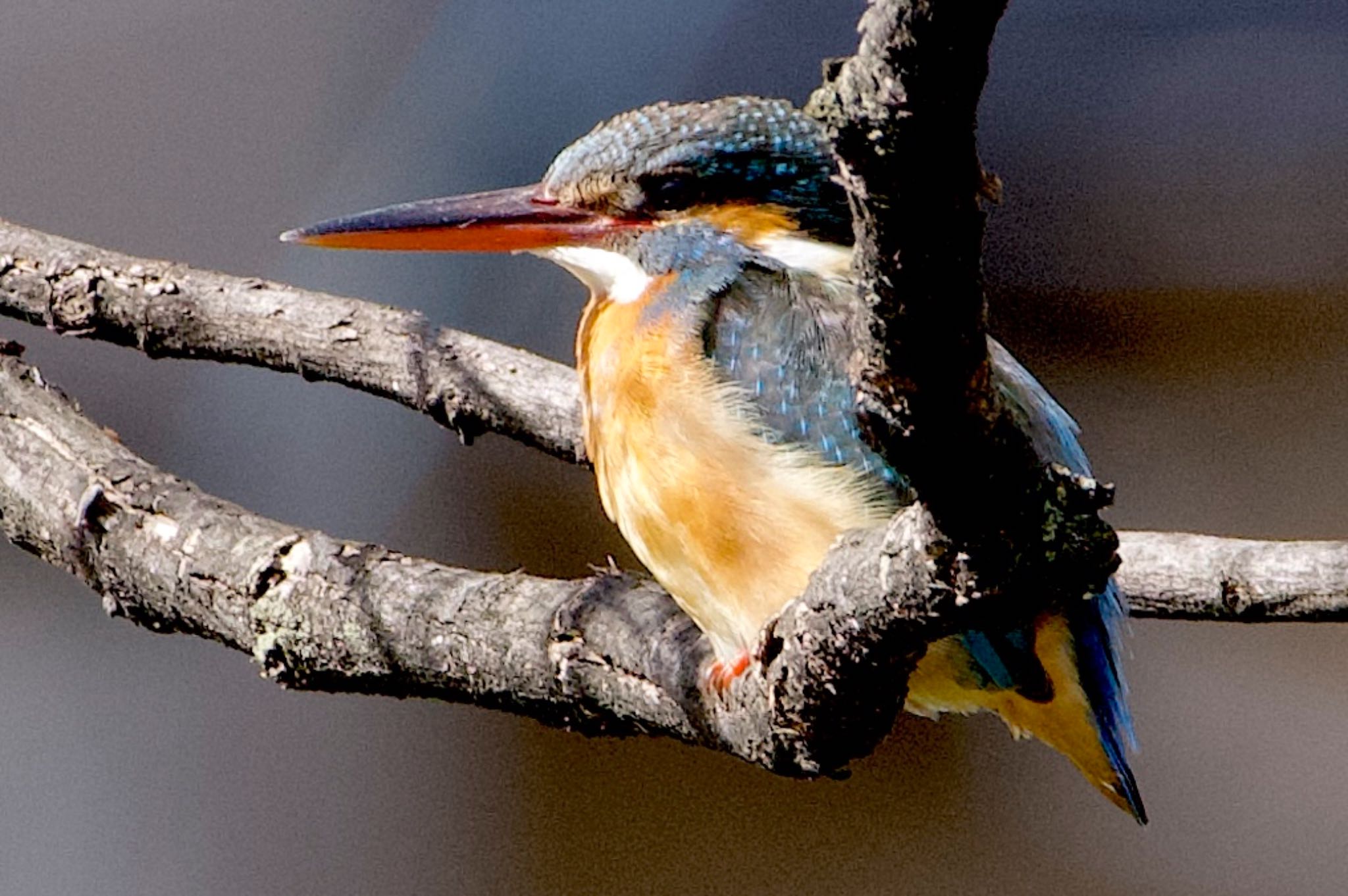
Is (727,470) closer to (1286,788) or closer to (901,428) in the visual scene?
(901,428)

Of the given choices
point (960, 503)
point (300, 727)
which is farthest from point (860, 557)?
point (300, 727)

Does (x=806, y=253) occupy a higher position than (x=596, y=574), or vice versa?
(x=806, y=253)

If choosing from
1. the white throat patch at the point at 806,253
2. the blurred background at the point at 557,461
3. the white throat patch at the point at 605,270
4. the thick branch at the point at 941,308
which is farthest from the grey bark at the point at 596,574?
the blurred background at the point at 557,461

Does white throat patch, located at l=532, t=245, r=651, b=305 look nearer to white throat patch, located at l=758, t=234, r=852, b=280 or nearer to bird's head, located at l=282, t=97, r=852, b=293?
bird's head, located at l=282, t=97, r=852, b=293

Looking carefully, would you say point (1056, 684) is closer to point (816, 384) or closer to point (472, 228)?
point (816, 384)

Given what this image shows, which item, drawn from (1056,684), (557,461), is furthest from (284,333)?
(557,461)

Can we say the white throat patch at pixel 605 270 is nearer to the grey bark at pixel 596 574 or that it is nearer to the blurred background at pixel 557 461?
the grey bark at pixel 596 574

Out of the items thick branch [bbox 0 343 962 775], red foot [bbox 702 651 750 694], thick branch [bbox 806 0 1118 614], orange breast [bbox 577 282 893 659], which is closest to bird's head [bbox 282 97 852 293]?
orange breast [bbox 577 282 893 659]
